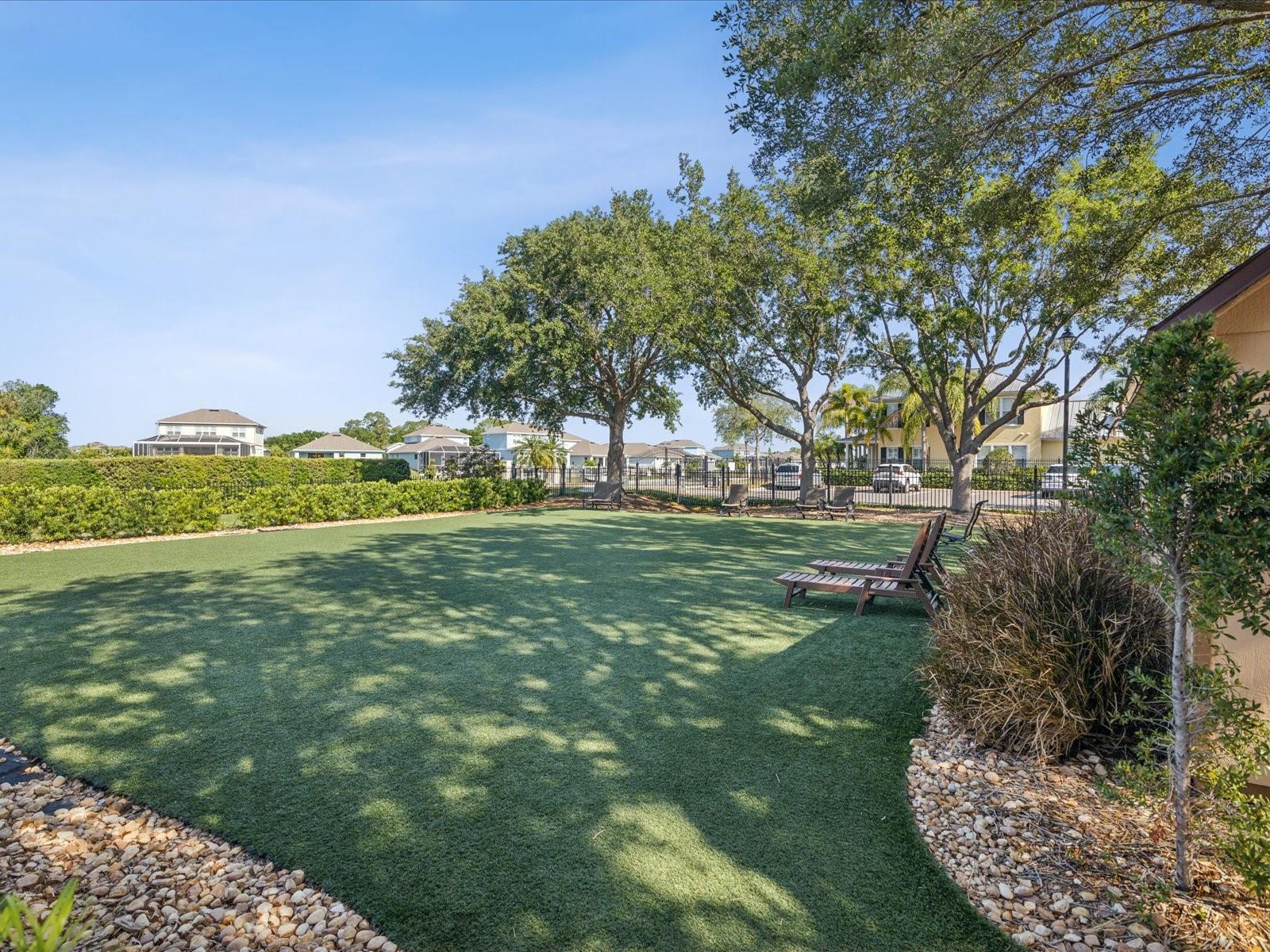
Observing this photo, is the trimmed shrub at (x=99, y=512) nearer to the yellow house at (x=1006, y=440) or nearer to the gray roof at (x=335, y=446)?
the yellow house at (x=1006, y=440)

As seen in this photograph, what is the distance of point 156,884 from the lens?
108 inches

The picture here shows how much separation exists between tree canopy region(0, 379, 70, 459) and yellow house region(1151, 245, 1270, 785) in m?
41.4

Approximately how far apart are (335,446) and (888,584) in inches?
2478

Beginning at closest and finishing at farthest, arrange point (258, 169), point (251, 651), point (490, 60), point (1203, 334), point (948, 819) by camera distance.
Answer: point (1203, 334)
point (948, 819)
point (251, 651)
point (490, 60)
point (258, 169)

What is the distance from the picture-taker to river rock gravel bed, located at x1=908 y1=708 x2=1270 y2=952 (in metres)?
2.42

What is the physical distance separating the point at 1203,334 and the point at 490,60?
12.2 m

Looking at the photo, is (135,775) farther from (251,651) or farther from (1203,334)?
(1203,334)

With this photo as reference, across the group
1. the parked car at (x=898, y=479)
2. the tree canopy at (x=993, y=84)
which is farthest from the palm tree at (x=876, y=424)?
the tree canopy at (x=993, y=84)

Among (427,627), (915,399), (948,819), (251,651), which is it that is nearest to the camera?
(948,819)

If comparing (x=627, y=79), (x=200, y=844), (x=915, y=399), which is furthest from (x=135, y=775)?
(x=915, y=399)

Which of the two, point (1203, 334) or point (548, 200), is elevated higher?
point (548, 200)

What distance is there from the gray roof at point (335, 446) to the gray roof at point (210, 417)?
16470mm

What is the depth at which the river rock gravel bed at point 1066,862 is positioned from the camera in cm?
242

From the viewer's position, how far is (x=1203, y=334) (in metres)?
2.48
